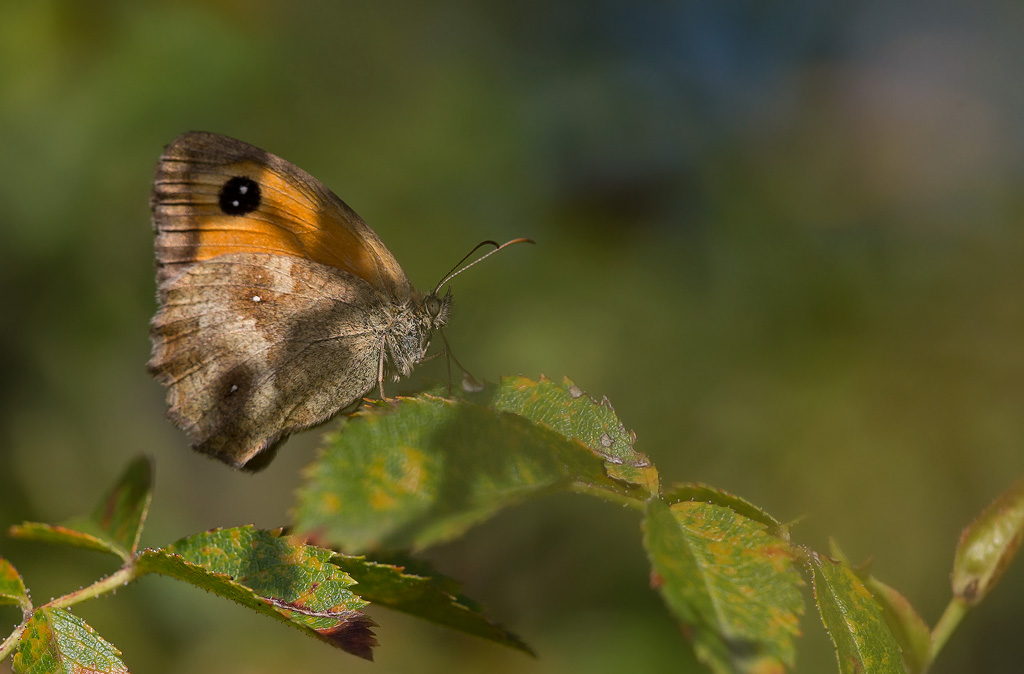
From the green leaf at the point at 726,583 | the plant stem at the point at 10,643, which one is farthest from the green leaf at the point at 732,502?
the plant stem at the point at 10,643

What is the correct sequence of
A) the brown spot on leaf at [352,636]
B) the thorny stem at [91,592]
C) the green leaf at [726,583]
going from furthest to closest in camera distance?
the thorny stem at [91,592] < the brown spot on leaf at [352,636] < the green leaf at [726,583]

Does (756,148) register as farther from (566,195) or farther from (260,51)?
(260,51)

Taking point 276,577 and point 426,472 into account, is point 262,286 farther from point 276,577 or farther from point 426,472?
point 426,472

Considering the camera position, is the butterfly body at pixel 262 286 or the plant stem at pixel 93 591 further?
the butterfly body at pixel 262 286

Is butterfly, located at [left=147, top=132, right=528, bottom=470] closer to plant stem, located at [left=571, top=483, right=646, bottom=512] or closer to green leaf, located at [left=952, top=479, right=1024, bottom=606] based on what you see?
plant stem, located at [left=571, top=483, right=646, bottom=512]

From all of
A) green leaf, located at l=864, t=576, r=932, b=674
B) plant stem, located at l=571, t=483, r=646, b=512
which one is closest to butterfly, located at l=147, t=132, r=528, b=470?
plant stem, located at l=571, t=483, r=646, b=512

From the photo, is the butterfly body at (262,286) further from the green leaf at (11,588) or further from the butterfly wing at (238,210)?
the green leaf at (11,588)
